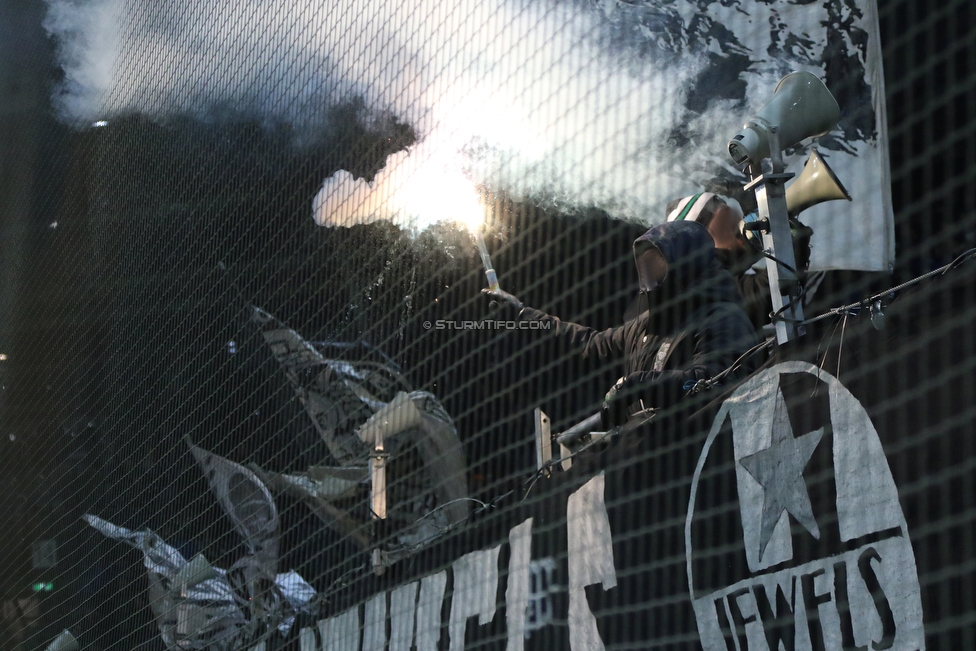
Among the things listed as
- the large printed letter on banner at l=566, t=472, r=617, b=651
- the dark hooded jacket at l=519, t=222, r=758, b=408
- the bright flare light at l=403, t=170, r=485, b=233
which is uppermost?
the bright flare light at l=403, t=170, r=485, b=233

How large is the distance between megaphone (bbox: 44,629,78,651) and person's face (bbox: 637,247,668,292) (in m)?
2.98

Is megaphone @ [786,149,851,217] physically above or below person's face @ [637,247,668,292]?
above

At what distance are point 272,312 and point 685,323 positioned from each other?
1961 mm

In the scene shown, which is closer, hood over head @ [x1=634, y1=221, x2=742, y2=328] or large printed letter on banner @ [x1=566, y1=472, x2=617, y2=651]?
large printed letter on banner @ [x1=566, y1=472, x2=617, y2=651]

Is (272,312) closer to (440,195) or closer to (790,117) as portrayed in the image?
(440,195)

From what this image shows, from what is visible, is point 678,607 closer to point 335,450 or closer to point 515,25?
point 515,25

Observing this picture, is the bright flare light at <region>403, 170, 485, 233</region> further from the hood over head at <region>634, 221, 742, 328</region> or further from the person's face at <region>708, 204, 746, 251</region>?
the hood over head at <region>634, 221, 742, 328</region>

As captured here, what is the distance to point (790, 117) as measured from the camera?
58.3 inches

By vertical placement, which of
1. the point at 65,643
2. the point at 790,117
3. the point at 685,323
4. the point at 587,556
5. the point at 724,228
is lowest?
the point at 587,556

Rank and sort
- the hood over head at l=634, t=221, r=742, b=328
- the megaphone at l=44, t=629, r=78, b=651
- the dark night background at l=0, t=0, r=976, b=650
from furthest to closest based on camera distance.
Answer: the megaphone at l=44, t=629, r=78, b=651, the hood over head at l=634, t=221, r=742, b=328, the dark night background at l=0, t=0, r=976, b=650

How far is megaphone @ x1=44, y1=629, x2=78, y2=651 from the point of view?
12.7ft

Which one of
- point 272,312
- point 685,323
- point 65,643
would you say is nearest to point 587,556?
point 685,323

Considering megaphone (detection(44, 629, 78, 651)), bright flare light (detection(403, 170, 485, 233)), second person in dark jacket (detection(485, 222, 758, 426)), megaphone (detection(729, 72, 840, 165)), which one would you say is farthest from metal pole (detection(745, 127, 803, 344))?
megaphone (detection(44, 629, 78, 651))

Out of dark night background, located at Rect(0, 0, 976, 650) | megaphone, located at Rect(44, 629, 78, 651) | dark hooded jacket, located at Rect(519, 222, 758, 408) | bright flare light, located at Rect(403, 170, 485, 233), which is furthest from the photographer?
megaphone, located at Rect(44, 629, 78, 651)
